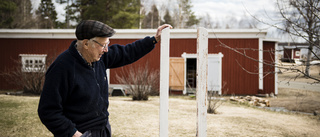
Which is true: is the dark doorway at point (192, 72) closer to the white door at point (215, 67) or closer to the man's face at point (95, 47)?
Result: the white door at point (215, 67)

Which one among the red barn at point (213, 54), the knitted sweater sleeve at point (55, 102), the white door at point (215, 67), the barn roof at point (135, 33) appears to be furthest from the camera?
the white door at point (215, 67)

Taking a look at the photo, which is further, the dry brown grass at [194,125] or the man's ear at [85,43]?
the dry brown grass at [194,125]

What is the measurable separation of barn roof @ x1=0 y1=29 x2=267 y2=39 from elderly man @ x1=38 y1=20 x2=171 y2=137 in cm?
1062

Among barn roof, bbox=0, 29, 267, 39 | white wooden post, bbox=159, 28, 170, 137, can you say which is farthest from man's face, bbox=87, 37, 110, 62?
barn roof, bbox=0, 29, 267, 39

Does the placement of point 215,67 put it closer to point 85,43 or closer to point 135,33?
point 135,33

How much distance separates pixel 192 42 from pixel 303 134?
8.19 metres

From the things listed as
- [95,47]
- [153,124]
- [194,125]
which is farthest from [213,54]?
[95,47]

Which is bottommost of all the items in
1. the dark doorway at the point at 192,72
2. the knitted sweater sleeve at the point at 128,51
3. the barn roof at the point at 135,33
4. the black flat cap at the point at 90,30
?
the dark doorway at the point at 192,72

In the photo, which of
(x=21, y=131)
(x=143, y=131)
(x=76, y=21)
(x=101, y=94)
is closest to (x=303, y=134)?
(x=143, y=131)

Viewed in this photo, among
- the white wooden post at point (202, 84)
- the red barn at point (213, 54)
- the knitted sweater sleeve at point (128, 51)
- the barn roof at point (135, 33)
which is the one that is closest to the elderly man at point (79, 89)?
the knitted sweater sleeve at point (128, 51)

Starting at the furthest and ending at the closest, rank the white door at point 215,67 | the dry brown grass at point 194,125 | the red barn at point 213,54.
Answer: the white door at point 215,67
the red barn at point 213,54
the dry brown grass at point 194,125

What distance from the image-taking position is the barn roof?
1265cm

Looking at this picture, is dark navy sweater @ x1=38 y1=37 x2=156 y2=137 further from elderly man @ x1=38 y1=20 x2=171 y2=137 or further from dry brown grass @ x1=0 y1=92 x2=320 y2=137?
dry brown grass @ x1=0 y1=92 x2=320 y2=137

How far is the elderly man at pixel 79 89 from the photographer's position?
1.68 m
